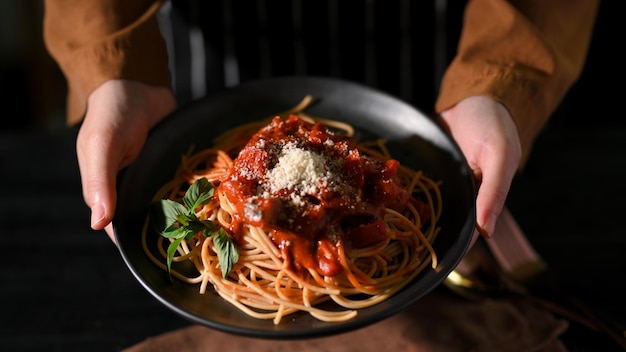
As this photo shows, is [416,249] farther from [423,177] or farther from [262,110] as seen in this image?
[262,110]

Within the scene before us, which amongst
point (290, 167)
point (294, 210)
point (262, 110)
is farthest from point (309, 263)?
point (262, 110)

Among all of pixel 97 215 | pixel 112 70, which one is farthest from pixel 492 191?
pixel 112 70

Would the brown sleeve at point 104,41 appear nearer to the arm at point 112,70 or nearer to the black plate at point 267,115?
the arm at point 112,70

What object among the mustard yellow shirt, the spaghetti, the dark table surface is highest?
the mustard yellow shirt

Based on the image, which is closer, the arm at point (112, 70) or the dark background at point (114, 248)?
the arm at point (112, 70)

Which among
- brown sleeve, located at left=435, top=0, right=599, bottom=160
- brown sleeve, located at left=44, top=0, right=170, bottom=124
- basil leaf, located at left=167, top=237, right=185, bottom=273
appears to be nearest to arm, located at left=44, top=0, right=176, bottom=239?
brown sleeve, located at left=44, top=0, right=170, bottom=124

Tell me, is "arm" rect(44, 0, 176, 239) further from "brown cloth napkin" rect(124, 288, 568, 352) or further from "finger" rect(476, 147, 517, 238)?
"finger" rect(476, 147, 517, 238)

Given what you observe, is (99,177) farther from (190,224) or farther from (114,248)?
(114,248)

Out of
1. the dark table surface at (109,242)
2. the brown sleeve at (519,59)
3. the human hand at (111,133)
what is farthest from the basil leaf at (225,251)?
the brown sleeve at (519,59)
